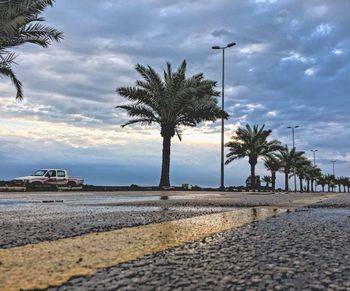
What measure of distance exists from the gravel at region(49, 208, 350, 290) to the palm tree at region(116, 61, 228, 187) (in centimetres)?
2551

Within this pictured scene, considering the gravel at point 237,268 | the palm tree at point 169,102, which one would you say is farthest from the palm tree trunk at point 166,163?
the gravel at point 237,268

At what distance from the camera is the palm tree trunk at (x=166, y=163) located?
29375mm

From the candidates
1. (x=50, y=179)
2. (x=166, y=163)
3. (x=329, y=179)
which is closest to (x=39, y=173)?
(x=50, y=179)

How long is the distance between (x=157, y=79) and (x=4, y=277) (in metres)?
27.4

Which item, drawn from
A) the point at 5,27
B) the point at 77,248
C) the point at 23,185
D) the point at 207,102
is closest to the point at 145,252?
the point at 77,248

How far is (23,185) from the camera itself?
2658 centimetres

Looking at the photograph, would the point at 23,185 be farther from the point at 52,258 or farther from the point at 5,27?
the point at 52,258

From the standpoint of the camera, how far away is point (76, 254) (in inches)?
82.0

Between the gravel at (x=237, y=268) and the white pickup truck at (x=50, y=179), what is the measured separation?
26509 millimetres

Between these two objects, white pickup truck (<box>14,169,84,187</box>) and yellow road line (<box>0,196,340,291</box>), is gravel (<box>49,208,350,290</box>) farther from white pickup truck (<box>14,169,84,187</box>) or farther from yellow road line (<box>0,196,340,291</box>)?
white pickup truck (<box>14,169,84,187</box>)

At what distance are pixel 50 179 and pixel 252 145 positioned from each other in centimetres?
2145

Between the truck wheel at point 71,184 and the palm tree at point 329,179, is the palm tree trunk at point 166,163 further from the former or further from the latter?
the palm tree at point 329,179

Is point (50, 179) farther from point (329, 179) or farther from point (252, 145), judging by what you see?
point (329, 179)

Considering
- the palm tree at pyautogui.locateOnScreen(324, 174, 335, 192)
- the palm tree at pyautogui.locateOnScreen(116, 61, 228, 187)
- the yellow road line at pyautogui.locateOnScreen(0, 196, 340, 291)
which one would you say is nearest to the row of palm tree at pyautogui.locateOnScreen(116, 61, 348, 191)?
the palm tree at pyautogui.locateOnScreen(116, 61, 228, 187)
